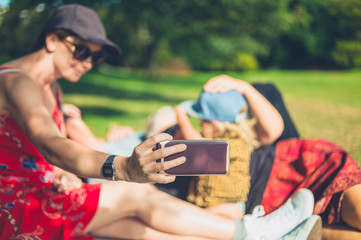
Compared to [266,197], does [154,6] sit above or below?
above

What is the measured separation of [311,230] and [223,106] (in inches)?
49.1

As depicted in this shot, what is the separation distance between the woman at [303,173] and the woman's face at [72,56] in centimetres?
108

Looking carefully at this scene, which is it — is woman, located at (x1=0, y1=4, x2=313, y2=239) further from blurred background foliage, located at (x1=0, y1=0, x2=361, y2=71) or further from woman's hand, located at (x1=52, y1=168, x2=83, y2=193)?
blurred background foliage, located at (x1=0, y1=0, x2=361, y2=71)

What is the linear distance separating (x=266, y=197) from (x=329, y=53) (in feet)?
105

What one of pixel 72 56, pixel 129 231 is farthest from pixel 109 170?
pixel 72 56

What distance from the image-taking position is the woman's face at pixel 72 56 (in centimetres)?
245

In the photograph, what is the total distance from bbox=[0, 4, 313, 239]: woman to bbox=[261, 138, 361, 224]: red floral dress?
A: 0.24m

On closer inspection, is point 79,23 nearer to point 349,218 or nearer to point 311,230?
point 311,230

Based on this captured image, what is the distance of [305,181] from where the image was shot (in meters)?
2.71

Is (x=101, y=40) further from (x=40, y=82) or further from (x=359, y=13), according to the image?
(x=359, y=13)

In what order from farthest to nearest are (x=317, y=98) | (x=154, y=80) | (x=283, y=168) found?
(x=154, y=80) < (x=317, y=98) < (x=283, y=168)

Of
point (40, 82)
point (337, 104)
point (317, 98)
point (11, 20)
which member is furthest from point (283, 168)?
point (317, 98)

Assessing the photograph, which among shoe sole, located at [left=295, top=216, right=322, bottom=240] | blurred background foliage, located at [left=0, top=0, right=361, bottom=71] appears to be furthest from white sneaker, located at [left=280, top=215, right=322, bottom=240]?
blurred background foliage, located at [left=0, top=0, right=361, bottom=71]

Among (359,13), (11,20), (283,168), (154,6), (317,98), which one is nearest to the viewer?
(283,168)
